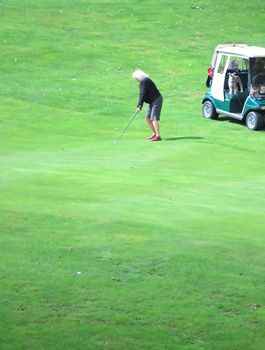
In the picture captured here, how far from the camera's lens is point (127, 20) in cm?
4341

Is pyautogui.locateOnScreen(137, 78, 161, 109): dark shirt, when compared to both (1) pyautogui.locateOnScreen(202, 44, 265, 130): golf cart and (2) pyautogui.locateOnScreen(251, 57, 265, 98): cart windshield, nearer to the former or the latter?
(1) pyautogui.locateOnScreen(202, 44, 265, 130): golf cart

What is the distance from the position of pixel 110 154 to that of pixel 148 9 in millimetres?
25242

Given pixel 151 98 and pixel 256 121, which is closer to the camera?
pixel 151 98

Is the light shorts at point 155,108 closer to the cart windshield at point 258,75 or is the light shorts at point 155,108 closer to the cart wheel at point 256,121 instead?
the cart wheel at point 256,121

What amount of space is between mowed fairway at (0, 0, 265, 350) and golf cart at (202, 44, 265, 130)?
20.4 inches

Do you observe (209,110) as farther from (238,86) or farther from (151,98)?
(151,98)

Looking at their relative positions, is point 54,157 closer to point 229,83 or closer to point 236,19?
point 229,83

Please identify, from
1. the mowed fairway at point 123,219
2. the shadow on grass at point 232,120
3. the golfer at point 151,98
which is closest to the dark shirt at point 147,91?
the golfer at point 151,98

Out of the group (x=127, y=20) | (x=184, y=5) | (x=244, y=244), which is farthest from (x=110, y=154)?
(x=184, y=5)

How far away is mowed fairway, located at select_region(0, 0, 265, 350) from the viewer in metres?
9.13

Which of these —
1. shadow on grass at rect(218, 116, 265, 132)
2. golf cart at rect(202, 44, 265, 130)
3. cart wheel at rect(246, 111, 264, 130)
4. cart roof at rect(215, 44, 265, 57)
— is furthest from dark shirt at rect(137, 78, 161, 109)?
shadow on grass at rect(218, 116, 265, 132)

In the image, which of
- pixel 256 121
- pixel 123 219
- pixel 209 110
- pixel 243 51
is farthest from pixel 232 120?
pixel 123 219

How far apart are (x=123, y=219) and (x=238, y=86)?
625 inches

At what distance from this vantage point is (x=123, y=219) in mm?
12844
